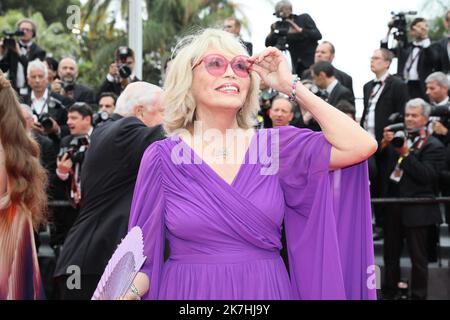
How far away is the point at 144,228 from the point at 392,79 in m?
5.58

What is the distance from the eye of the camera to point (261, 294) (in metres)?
3.49

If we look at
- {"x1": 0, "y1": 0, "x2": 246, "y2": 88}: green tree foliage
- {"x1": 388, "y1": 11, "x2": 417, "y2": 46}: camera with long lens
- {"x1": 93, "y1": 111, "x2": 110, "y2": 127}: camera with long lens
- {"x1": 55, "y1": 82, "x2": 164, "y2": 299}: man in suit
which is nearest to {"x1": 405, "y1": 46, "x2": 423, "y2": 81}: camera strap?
{"x1": 388, "y1": 11, "x2": 417, "y2": 46}: camera with long lens

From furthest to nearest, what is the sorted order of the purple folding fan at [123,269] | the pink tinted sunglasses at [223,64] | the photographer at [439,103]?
the photographer at [439,103], the pink tinted sunglasses at [223,64], the purple folding fan at [123,269]

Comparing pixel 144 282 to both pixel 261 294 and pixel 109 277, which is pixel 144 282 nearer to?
pixel 109 277

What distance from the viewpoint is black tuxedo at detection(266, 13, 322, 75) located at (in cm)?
958

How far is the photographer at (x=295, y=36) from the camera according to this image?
9.43 metres

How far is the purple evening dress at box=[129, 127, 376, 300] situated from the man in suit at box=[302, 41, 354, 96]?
5440mm

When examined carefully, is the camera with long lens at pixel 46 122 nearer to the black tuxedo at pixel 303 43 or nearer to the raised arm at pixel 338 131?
the black tuxedo at pixel 303 43

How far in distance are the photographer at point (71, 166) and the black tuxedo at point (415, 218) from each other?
9.26 ft

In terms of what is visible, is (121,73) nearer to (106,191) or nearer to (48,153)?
(48,153)

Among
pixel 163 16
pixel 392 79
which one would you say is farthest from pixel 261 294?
pixel 163 16

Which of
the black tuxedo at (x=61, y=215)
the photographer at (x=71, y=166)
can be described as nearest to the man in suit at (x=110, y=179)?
the photographer at (x=71, y=166)

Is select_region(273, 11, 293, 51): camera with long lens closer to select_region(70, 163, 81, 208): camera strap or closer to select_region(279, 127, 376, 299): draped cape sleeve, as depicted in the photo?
select_region(70, 163, 81, 208): camera strap

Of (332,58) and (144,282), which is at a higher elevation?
(332,58)
